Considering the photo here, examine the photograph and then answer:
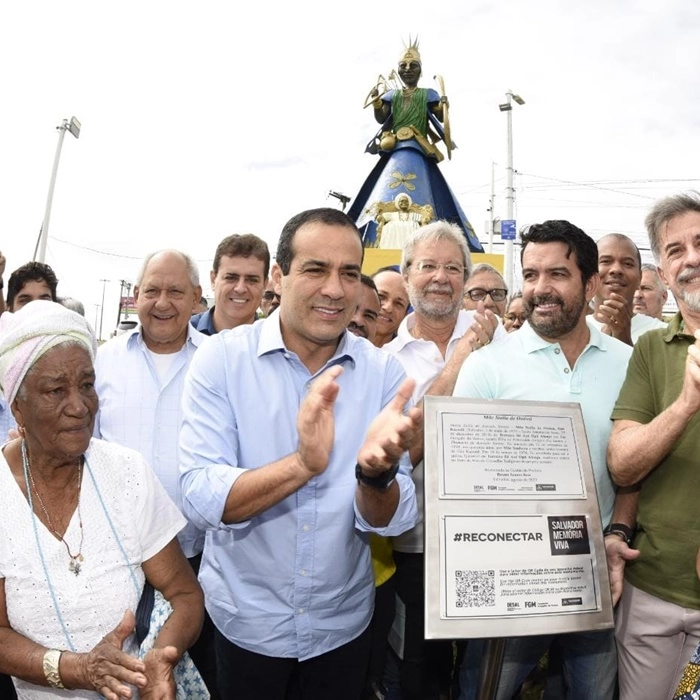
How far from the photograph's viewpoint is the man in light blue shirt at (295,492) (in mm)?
2068

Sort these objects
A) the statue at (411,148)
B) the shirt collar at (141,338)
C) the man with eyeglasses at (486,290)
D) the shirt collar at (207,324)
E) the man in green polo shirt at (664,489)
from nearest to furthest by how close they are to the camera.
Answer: the man in green polo shirt at (664,489) < the shirt collar at (141,338) < the shirt collar at (207,324) < the man with eyeglasses at (486,290) < the statue at (411,148)

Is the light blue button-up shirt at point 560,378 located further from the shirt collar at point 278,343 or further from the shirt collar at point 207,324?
the shirt collar at point 207,324

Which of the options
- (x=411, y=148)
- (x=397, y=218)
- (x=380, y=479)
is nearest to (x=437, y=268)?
(x=380, y=479)

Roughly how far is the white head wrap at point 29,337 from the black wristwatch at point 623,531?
2.23 metres

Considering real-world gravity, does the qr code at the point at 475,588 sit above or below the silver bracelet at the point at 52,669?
above

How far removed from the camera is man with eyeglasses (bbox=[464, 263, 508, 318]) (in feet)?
14.7

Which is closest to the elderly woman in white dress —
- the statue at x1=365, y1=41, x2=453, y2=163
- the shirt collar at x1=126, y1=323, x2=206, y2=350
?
the shirt collar at x1=126, y1=323, x2=206, y2=350

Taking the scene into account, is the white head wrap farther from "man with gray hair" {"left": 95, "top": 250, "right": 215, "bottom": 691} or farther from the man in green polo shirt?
the man in green polo shirt

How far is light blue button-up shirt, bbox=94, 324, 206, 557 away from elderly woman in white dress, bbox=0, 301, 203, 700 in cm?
98

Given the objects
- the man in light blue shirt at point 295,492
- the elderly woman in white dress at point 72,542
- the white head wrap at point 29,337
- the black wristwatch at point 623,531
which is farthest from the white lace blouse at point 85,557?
the black wristwatch at point 623,531

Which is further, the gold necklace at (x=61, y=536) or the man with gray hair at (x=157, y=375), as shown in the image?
the man with gray hair at (x=157, y=375)

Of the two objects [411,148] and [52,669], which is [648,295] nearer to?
[52,669]

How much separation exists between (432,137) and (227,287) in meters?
15.1

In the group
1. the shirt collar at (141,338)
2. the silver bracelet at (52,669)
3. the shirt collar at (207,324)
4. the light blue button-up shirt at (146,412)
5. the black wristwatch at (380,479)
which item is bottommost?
the silver bracelet at (52,669)
